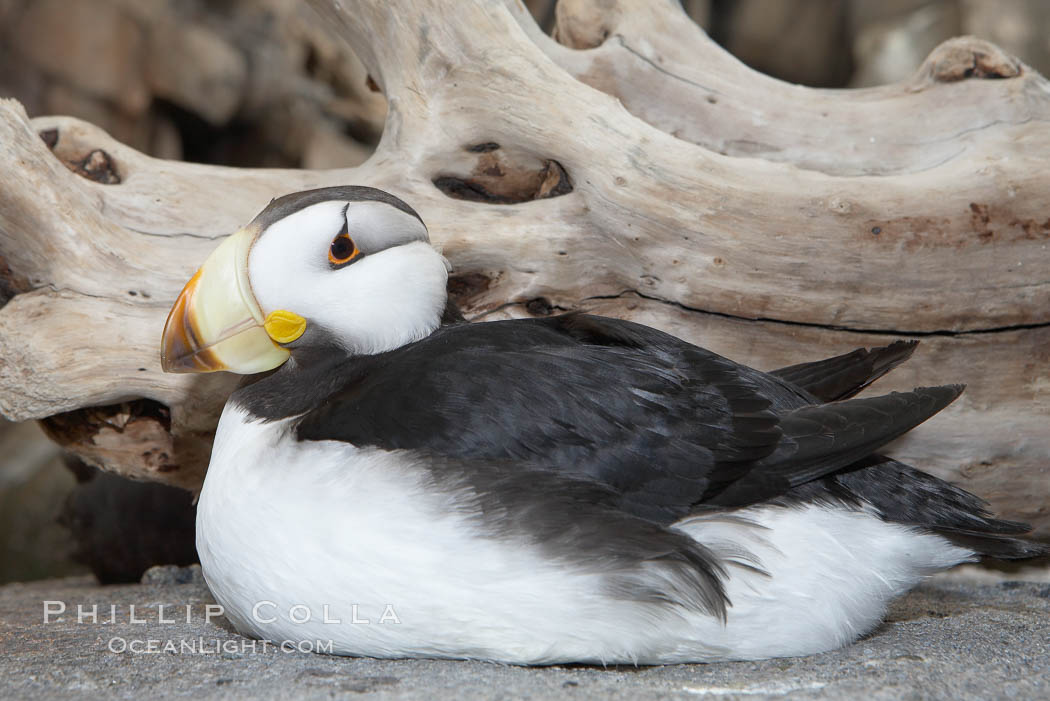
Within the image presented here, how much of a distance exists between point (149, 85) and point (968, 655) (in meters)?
6.47

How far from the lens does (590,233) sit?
294cm

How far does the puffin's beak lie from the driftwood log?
575mm

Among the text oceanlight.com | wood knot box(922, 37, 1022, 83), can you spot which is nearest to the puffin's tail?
the text oceanlight.com

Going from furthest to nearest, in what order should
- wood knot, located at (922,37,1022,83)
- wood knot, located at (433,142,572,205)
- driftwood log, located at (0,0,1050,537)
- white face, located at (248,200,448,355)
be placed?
wood knot, located at (922,37,1022,83)
wood knot, located at (433,142,572,205)
driftwood log, located at (0,0,1050,537)
white face, located at (248,200,448,355)

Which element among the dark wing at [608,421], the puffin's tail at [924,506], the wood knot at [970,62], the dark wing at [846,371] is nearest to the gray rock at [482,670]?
the puffin's tail at [924,506]

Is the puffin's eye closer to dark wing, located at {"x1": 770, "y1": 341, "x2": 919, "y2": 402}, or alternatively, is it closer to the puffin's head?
the puffin's head

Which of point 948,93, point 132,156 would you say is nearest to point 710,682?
point 948,93

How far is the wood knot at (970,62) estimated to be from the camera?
10.4ft

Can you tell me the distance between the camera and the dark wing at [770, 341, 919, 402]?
8.79 ft

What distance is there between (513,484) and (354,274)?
0.69m

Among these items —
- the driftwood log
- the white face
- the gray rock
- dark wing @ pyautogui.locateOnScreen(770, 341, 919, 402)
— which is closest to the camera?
the gray rock

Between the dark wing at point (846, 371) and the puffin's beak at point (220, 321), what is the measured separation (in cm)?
139

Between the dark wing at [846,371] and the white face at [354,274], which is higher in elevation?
the dark wing at [846,371]

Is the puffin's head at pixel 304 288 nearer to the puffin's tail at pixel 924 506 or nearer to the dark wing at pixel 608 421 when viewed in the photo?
the dark wing at pixel 608 421
